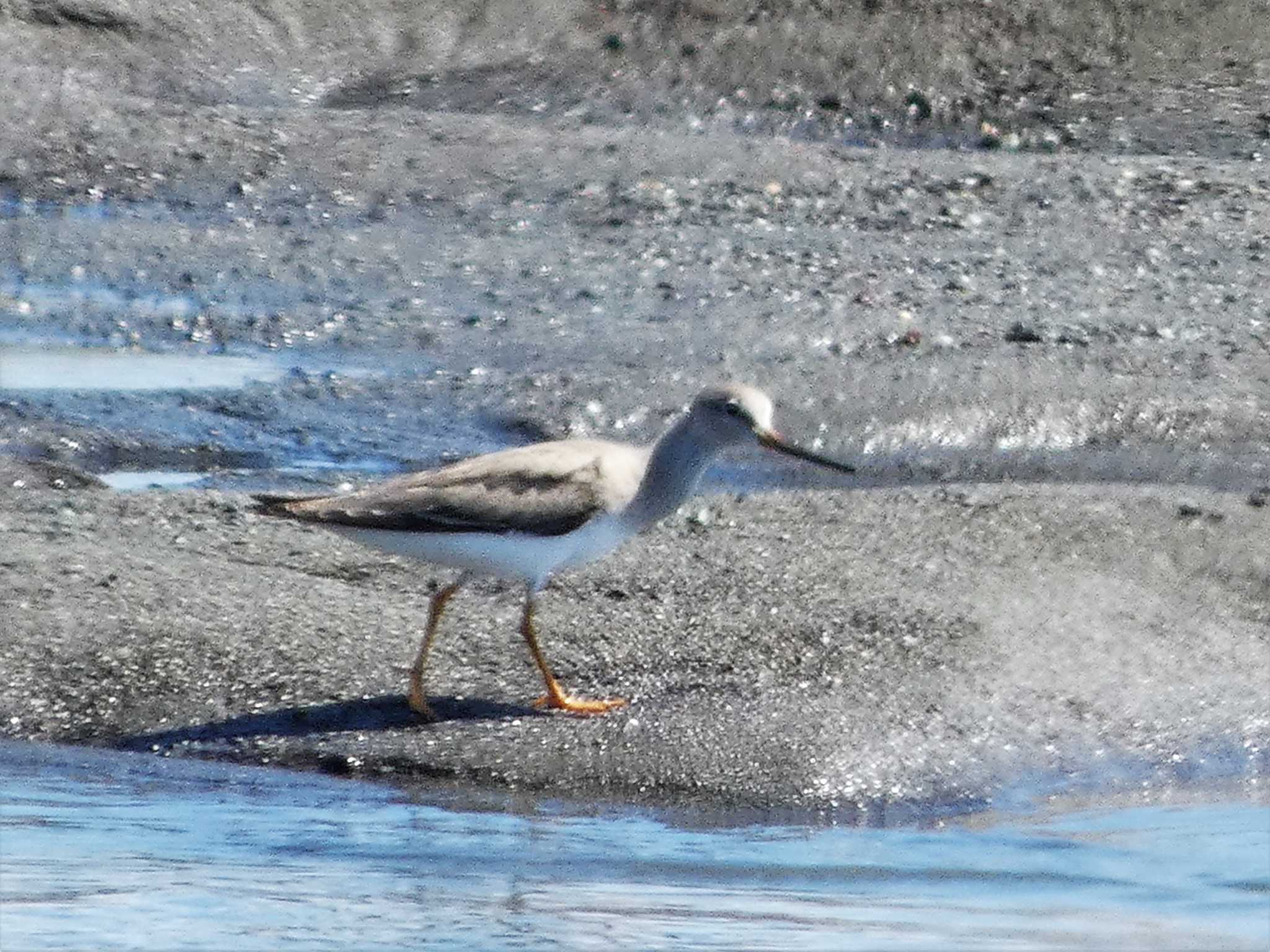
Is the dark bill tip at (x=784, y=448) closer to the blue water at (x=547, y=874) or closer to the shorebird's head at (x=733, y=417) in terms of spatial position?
the shorebird's head at (x=733, y=417)

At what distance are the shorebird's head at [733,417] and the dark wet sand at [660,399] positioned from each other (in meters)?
0.60

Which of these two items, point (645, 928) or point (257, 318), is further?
point (257, 318)

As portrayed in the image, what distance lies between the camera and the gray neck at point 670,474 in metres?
6.95

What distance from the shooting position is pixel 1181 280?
39.5 ft

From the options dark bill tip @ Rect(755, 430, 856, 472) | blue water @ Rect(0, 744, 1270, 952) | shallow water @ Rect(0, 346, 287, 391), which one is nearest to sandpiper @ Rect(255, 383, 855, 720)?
dark bill tip @ Rect(755, 430, 856, 472)

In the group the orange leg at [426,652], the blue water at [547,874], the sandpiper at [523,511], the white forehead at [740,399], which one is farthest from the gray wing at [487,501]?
the blue water at [547,874]

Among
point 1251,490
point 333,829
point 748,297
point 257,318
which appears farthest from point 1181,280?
point 333,829

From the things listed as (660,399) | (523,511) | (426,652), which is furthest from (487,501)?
(660,399)

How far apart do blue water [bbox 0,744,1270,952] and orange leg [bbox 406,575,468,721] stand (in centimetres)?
36

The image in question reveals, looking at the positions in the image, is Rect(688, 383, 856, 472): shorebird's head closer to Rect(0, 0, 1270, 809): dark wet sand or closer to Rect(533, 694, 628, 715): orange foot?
Rect(0, 0, 1270, 809): dark wet sand

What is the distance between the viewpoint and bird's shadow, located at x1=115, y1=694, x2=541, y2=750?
670 centimetres

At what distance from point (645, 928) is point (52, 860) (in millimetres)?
1532

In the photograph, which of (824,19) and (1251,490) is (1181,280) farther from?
(824,19)

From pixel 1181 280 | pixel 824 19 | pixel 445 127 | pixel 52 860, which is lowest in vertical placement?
pixel 52 860
